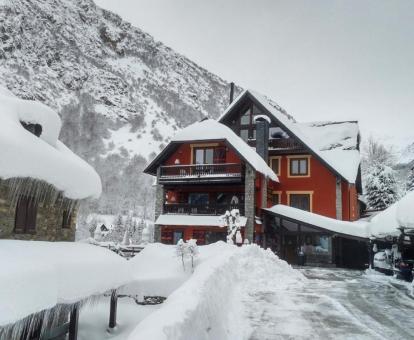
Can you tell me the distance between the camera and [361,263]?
1005 inches

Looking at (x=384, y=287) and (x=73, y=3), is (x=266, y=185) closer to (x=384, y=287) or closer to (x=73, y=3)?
(x=384, y=287)

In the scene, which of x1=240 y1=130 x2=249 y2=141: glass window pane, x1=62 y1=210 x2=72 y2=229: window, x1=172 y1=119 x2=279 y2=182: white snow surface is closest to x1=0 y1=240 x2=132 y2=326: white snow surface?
x1=62 y1=210 x2=72 y2=229: window

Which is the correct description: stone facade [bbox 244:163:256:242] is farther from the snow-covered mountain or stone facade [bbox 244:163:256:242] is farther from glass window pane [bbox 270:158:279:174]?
the snow-covered mountain

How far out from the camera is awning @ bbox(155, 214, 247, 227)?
24.6 meters

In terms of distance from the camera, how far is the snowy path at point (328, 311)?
8.17 m

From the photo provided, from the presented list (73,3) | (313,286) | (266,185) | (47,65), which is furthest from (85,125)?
(313,286)

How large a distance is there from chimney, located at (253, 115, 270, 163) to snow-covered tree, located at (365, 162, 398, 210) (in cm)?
1529

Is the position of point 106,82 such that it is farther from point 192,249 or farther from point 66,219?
point 66,219

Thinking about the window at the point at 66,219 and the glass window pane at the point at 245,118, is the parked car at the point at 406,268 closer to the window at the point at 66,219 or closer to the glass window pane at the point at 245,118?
the window at the point at 66,219

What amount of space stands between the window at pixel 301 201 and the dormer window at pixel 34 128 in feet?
69.8

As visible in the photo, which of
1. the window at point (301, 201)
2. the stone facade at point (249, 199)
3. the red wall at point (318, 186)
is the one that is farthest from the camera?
the window at point (301, 201)

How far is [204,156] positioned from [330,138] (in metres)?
11.9

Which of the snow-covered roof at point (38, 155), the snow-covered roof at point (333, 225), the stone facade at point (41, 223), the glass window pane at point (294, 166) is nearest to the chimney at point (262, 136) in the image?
the glass window pane at point (294, 166)

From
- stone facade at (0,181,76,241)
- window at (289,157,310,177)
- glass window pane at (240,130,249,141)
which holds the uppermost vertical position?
glass window pane at (240,130,249,141)
